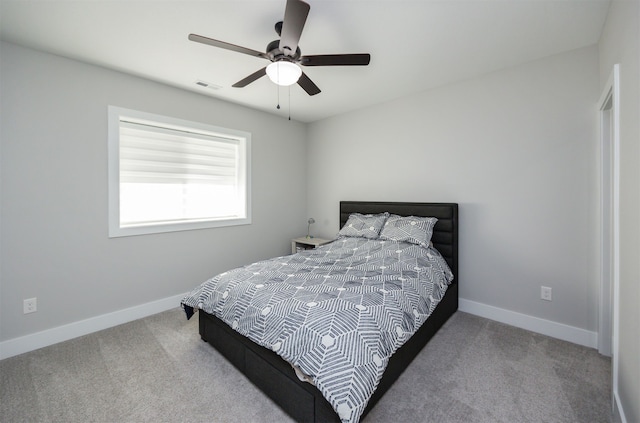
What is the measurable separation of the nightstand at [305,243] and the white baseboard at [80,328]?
1735 millimetres

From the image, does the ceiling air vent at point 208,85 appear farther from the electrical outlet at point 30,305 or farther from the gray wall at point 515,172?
the electrical outlet at point 30,305

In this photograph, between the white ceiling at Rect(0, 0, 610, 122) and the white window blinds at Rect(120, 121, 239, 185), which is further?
the white window blinds at Rect(120, 121, 239, 185)

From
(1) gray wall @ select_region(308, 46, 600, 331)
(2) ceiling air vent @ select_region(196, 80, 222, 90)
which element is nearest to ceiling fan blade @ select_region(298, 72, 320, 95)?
(2) ceiling air vent @ select_region(196, 80, 222, 90)

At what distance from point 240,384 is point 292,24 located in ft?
7.65

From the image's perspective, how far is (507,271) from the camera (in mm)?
2732

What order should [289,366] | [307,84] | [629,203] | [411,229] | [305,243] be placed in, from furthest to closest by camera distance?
[305,243] → [411,229] → [307,84] → [289,366] → [629,203]

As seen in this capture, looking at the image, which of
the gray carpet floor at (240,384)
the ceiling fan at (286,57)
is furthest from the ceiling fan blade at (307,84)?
the gray carpet floor at (240,384)

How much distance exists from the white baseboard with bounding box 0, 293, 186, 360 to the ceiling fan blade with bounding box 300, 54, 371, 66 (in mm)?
2882

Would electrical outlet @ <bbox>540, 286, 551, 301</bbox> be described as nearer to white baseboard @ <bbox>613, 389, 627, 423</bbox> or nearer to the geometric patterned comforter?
the geometric patterned comforter

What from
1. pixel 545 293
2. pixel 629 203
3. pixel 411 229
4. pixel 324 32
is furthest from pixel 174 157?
pixel 545 293

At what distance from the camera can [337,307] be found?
162cm

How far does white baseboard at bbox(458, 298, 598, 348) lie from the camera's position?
232 centimetres

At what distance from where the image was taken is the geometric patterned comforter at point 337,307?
133 cm

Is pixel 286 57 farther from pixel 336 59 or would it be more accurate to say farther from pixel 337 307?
pixel 337 307
